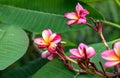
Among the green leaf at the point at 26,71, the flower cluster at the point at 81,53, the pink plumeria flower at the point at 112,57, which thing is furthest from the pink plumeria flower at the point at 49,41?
the green leaf at the point at 26,71

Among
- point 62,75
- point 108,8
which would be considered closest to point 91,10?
point 62,75

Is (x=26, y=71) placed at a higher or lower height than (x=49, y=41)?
lower

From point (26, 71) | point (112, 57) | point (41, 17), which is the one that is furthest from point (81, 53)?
point (26, 71)

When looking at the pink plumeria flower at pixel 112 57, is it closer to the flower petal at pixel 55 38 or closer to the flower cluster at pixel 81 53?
the flower cluster at pixel 81 53

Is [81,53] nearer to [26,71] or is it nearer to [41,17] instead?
[41,17]

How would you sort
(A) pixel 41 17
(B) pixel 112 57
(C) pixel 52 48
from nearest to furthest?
(B) pixel 112 57, (C) pixel 52 48, (A) pixel 41 17

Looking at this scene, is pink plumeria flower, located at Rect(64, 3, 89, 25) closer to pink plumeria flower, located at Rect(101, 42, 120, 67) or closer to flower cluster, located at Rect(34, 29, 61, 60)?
flower cluster, located at Rect(34, 29, 61, 60)
